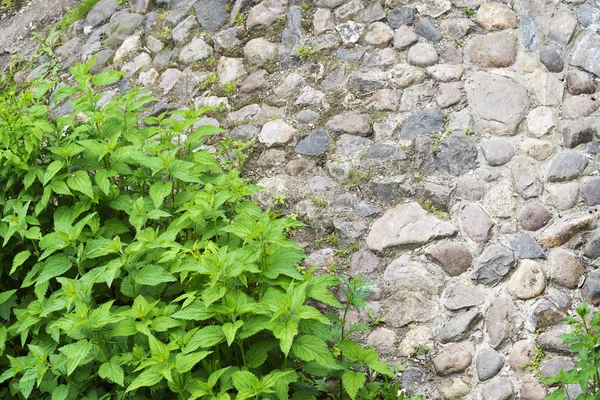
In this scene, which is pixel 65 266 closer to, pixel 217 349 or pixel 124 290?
pixel 124 290

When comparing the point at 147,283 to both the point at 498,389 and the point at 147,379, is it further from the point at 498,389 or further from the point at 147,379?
the point at 498,389

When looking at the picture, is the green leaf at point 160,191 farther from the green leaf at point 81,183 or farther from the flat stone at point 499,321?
the flat stone at point 499,321

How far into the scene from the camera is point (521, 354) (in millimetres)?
3646

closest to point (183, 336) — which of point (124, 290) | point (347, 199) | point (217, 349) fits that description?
point (217, 349)

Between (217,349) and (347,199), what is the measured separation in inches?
56.1

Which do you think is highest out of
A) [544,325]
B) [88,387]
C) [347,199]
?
[88,387]

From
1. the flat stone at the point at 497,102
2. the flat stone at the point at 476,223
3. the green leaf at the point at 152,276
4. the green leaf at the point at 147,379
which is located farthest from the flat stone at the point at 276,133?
the green leaf at the point at 147,379

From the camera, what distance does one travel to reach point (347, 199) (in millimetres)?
4426

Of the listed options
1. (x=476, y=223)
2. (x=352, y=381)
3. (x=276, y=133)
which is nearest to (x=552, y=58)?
(x=476, y=223)

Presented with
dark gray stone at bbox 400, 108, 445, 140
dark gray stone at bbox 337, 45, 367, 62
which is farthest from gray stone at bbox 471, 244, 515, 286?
dark gray stone at bbox 337, 45, 367, 62

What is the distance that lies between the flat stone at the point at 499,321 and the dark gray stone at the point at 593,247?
483mm

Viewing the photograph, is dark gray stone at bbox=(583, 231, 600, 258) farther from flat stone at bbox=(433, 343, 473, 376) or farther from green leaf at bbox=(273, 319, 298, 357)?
green leaf at bbox=(273, 319, 298, 357)

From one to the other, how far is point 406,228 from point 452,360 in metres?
0.79

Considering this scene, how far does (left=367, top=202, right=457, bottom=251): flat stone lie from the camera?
4099 mm
